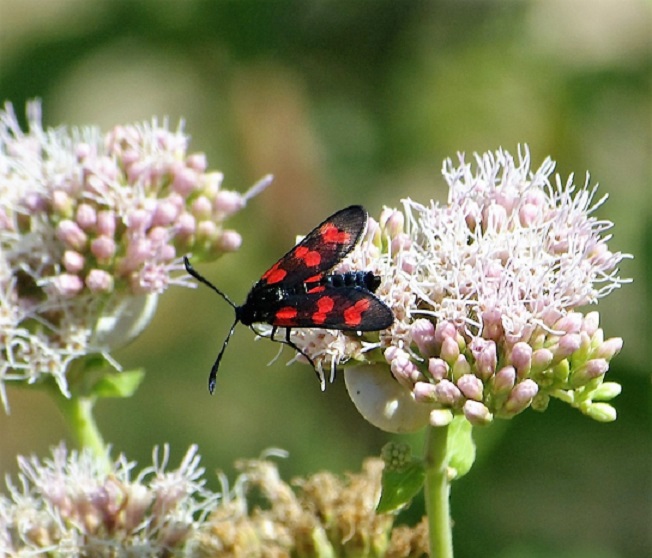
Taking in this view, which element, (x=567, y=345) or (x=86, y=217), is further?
(x=86, y=217)

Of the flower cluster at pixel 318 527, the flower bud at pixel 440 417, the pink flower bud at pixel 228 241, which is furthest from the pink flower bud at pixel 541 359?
the pink flower bud at pixel 228 241

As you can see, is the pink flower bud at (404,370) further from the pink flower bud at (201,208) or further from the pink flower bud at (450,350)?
the pink flower bud at (201,208)

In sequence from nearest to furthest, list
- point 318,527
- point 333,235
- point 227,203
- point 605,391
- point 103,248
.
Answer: point 605,391
point 333,235
point 318,527
point 103,248
point 227,203

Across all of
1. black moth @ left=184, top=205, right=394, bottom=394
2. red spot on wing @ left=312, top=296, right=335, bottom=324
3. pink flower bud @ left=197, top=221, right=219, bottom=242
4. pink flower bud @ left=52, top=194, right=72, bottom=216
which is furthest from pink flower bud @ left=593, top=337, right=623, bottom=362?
pink flower bud @ left=52, top=194, right=72, bottom=216

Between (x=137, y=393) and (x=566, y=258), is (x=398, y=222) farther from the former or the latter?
(x=137, y=393)

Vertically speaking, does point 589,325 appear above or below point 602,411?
above

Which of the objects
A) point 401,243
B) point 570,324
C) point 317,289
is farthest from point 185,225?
point 570,324

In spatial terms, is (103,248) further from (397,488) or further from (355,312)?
(397,488)
